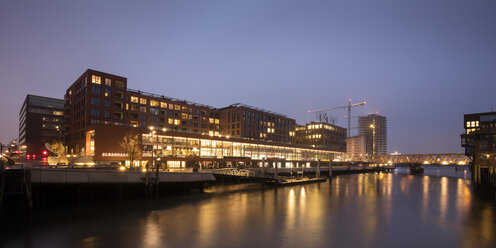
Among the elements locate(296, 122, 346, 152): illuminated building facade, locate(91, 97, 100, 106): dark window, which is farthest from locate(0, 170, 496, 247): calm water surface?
locate(296, 122, 346, 152): illuminated building facade

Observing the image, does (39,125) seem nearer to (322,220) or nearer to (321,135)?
(322,220)

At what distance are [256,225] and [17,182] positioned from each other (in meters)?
28.3

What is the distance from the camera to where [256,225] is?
30.8 meters

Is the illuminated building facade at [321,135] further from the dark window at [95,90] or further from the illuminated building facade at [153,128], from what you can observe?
the dark window at [95,90]

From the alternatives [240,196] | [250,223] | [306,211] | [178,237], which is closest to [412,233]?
[306,211]

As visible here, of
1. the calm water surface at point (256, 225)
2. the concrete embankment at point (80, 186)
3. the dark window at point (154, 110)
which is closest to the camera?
the calm water surface at point (256, 225)

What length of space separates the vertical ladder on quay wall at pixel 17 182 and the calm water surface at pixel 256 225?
3.17 meters

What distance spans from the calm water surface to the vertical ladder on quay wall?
3.17 meters

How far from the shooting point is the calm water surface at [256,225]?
2478 cm

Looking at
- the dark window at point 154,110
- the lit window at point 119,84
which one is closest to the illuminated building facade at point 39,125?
the dark window at point 154,110

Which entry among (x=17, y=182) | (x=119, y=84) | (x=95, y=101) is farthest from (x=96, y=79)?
(x=17, y=182)

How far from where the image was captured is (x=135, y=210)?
1423 inches

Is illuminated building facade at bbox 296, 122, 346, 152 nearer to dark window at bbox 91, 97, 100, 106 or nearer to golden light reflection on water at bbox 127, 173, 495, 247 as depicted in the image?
dark window at bbox 91, 97, 100, 106

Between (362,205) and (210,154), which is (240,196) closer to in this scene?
(362,205)
